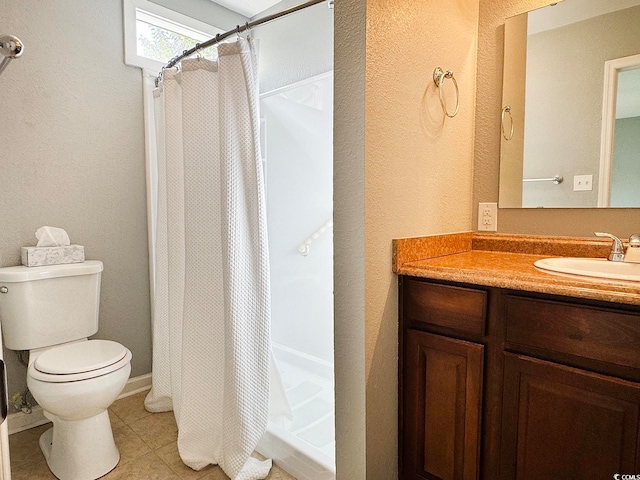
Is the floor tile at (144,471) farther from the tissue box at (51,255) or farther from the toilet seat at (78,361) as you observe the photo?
the tissue box at (51,255)

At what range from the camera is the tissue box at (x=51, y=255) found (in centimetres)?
186

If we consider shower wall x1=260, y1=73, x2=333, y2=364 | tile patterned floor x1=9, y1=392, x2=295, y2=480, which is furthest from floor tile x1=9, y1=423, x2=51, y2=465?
shower wall x1=260, y1=73, x2=333, y2=364

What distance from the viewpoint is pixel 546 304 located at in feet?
3.40

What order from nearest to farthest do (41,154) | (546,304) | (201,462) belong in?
(546,304) → (201,462) → (41,154)

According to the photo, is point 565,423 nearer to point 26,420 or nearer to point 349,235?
point 349,235

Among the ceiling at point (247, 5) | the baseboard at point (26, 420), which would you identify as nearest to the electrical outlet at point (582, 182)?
the ceiling at point (247, 5)

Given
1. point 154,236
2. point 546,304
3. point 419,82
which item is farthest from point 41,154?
point 546,304

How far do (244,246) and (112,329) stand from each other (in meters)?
1.24

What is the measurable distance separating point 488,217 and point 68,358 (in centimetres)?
197

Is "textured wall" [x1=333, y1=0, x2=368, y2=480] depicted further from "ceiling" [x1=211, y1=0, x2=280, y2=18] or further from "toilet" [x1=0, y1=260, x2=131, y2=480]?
"ceiling" [x1=211, y1=0, x2=280, y2=18]

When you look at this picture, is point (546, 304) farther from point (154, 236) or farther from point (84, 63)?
point (84, 63)

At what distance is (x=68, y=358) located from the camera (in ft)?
5.56

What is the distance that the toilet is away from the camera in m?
1.54

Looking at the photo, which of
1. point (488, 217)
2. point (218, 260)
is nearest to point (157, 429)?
point (218, 260)
